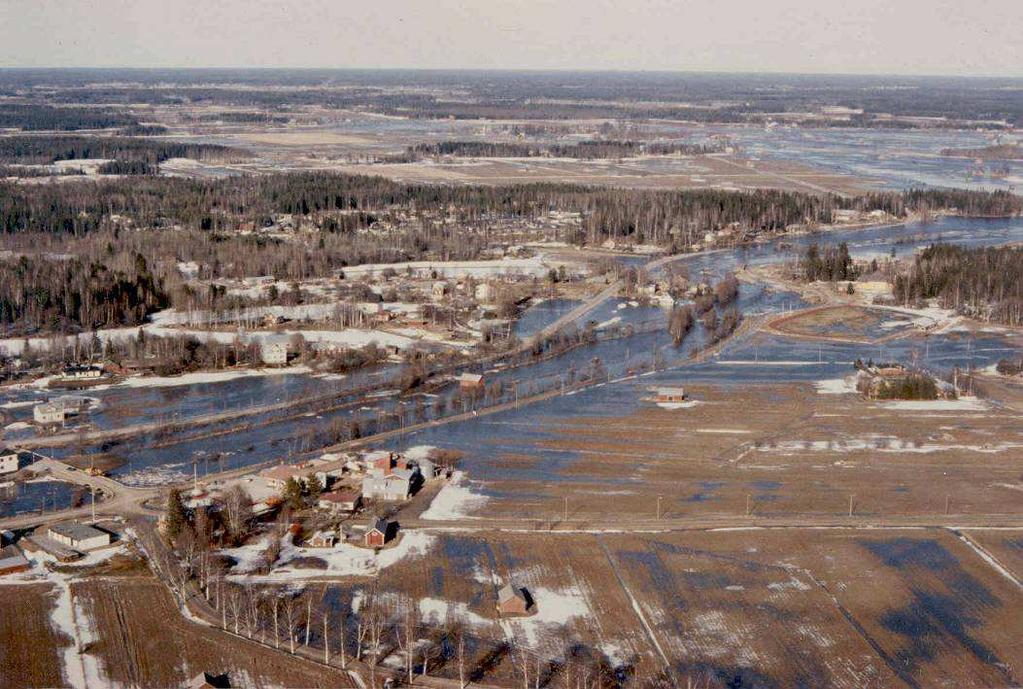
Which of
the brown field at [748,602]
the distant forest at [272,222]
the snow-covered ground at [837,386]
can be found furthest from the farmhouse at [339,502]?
the distant forest at [272,222]

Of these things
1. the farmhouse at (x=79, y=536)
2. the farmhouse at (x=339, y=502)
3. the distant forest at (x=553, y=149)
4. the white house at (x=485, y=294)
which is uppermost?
the farmhouse at (x=79, y=536)

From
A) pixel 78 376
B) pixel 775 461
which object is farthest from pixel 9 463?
pixel 775 461

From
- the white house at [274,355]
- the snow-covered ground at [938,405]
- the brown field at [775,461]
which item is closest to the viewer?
the brown field at [775,461]

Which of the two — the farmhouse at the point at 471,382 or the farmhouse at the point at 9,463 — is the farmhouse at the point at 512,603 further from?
the farmhouse at the point at 471,382

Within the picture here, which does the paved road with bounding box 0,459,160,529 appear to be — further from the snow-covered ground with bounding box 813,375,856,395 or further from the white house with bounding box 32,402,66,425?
the snow-covered ground with bounding box 813,375,856,395

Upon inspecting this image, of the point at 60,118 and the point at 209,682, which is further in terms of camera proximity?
the point at 60,118

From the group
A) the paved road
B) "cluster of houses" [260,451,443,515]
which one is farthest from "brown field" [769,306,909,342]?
the paved road

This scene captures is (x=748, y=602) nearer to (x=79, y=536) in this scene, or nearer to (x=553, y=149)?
(x=79, y=536)
